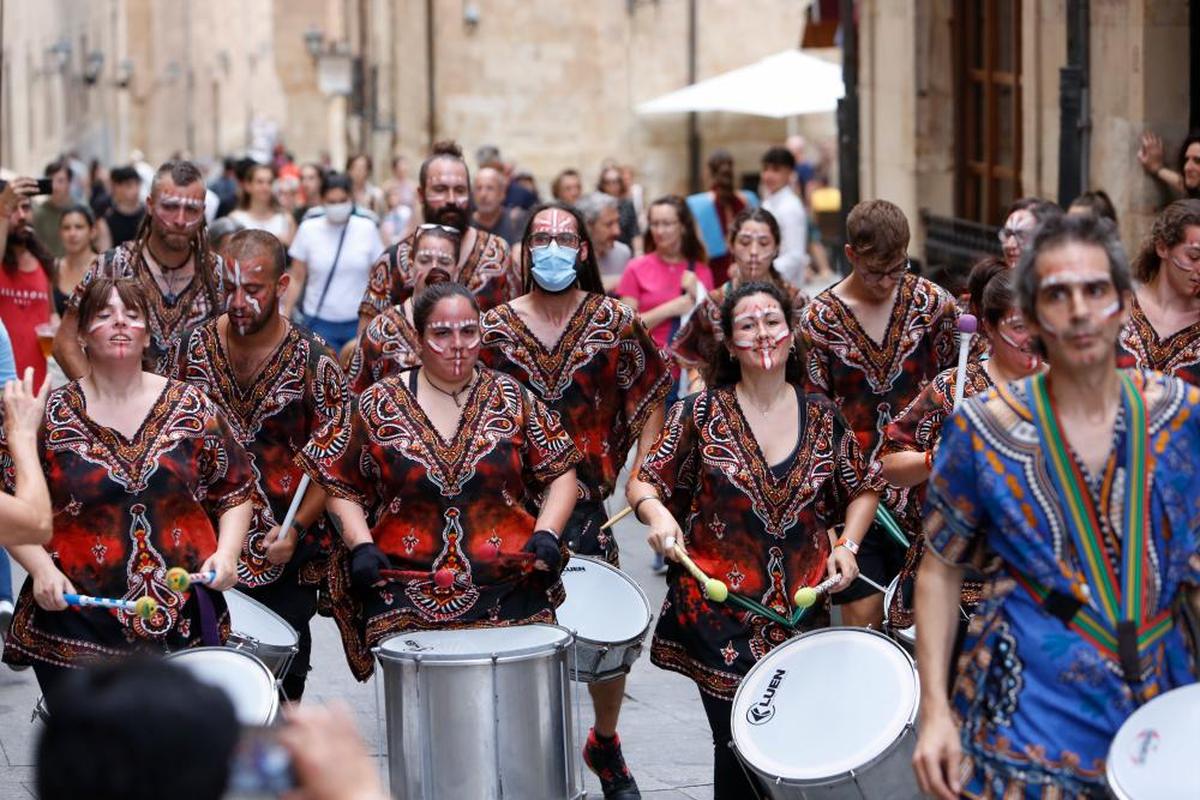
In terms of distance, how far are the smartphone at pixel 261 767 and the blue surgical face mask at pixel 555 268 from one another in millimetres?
5099

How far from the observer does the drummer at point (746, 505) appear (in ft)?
21.5

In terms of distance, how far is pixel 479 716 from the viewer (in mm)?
5984

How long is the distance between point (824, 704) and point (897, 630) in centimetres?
118

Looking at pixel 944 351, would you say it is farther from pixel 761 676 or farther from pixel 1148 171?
pixel 1148 171

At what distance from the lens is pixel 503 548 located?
661 cm

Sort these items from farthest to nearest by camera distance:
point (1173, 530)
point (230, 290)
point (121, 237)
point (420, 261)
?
point (121, 237) < point (420, 261) < point (230, 290) < point (1173, 530)

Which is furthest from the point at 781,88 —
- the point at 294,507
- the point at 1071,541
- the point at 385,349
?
the point at 1071,541

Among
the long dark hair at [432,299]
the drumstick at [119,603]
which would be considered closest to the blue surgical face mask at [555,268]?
the long dark hair at [432,299]

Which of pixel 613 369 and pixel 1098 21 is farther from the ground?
pixel 1098 21

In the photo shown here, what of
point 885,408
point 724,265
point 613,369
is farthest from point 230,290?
point 724,265

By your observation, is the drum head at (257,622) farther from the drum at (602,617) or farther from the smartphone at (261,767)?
the smartphone at (261,767)

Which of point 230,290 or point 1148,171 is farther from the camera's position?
point 1148,171

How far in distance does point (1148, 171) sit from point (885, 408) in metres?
4.69

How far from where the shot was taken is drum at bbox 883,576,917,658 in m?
6.74
